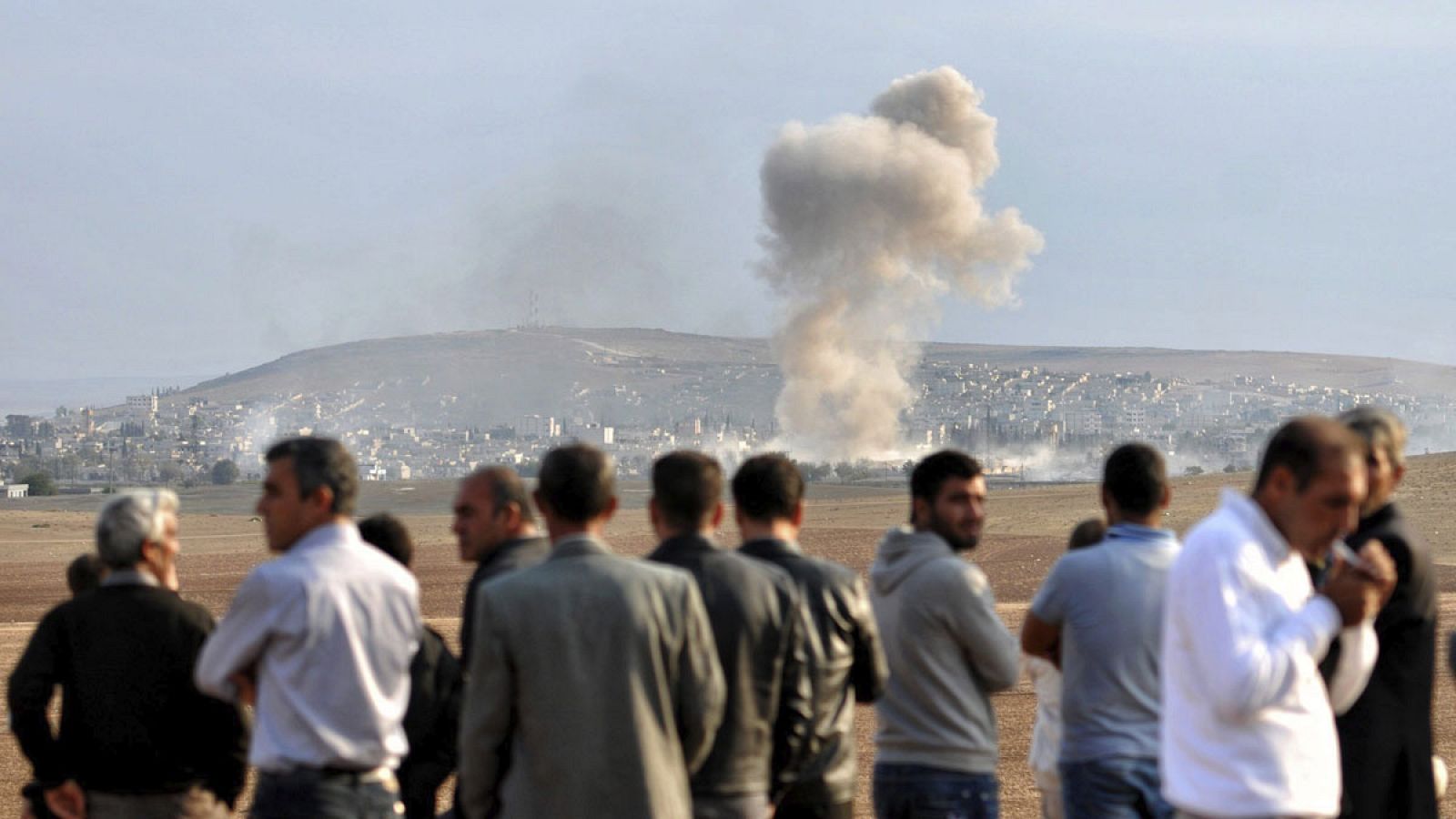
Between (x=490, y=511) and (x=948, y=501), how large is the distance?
1510mm

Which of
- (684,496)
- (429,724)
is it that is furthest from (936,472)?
(429,724)

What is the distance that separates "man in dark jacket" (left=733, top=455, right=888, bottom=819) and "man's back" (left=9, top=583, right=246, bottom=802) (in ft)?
5.72

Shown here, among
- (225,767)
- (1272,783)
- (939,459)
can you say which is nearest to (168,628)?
(225,767)

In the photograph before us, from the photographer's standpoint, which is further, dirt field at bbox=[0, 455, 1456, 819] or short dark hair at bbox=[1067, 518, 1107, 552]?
dirt field at bbox=[0, 455, 1456, 819]

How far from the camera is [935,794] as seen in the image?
6320 millimetres

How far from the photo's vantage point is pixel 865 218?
8438 cm

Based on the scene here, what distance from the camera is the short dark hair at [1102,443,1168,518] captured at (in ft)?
21.1

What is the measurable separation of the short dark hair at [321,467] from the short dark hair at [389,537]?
1.11 m

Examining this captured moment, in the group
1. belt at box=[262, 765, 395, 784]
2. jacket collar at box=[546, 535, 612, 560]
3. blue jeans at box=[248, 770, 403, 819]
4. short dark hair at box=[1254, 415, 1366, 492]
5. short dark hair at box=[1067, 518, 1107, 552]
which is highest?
short dark hair at box=[1254, 415, 1366, 492]

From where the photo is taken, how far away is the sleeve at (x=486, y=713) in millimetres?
5117

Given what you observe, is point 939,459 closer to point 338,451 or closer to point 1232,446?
point 338,451

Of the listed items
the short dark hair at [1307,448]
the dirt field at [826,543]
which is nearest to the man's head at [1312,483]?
the short dark hair at [1307,448]

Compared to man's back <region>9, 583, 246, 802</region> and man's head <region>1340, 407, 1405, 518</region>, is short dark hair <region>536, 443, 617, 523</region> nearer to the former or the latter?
man's back <region>9, 583, 246, 802</region>

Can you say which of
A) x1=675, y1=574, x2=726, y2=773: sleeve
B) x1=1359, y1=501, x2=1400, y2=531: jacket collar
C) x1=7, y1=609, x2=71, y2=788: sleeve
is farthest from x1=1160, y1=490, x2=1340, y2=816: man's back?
x1=7, y1=609, x2=71, y2=788: sleeve
